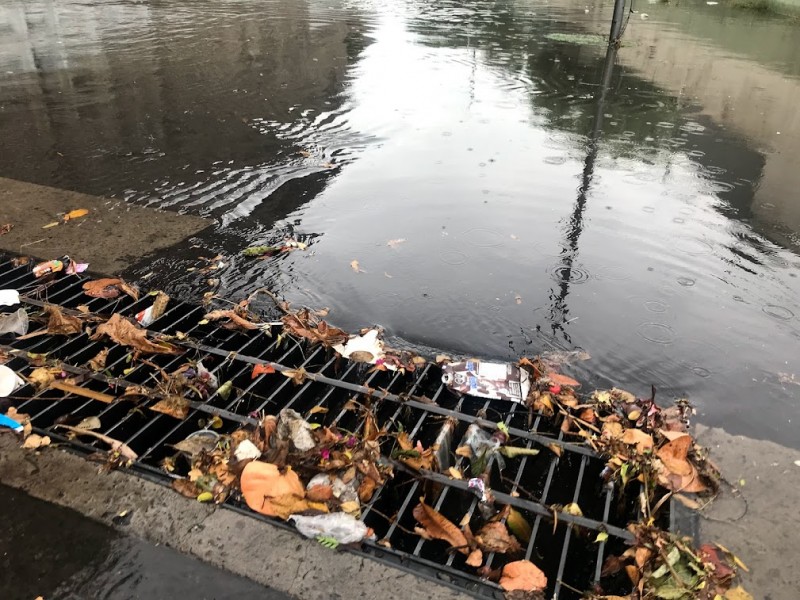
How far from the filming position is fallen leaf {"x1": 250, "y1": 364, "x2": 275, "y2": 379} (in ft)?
9.80

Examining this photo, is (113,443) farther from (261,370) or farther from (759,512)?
(759,512)

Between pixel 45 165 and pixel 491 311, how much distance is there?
4.60 metres

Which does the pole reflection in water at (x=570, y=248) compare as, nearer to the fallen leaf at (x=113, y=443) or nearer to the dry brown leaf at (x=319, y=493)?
the dry brown leaf at (x=319, y=493)

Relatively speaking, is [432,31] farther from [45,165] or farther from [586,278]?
[586,278]

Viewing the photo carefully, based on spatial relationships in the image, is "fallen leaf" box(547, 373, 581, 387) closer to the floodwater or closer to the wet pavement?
the floodwater

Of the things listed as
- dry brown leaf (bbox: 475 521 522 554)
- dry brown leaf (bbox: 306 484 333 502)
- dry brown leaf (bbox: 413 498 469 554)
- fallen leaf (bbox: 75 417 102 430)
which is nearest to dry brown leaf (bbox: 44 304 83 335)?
fallen leaf (bbox: 75 417 102 430)

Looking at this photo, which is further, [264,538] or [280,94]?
[280,94]

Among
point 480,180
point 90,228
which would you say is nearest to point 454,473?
point 90,228

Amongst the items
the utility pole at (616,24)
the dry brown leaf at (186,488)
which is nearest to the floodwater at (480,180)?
the utility pole at (616,24)

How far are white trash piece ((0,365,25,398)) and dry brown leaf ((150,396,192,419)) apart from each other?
67cm

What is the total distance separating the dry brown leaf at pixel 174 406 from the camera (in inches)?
106

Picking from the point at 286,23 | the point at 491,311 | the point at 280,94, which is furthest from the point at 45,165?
the point at 286,23

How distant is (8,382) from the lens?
2766mm

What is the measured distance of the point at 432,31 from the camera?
44.1 feet
